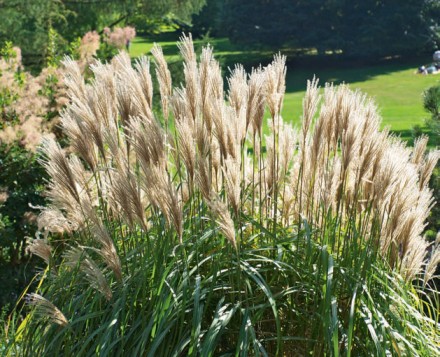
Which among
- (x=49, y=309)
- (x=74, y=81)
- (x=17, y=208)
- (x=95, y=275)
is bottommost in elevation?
(x=17, y=208)

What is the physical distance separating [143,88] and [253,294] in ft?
3.24

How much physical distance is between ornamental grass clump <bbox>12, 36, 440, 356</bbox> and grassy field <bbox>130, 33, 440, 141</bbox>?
16.0 metres

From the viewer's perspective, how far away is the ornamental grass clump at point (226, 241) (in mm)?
2887

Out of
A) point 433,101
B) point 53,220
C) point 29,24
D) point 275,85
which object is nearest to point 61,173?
point 53,220

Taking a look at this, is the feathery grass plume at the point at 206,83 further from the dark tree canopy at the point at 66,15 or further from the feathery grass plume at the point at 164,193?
the dark tree canopy at the point at 66,15

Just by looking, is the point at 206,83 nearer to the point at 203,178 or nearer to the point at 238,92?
the point at 238,92

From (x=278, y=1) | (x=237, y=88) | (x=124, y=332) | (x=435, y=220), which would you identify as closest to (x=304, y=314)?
(x=124, y=332)

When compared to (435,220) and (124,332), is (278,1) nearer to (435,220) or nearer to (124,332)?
(435,220)

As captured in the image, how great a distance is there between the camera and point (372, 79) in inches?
1171

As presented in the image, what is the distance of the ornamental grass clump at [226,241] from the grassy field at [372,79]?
52.4 ft

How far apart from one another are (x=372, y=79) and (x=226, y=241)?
27.4 m

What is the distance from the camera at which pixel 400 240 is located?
135 inches

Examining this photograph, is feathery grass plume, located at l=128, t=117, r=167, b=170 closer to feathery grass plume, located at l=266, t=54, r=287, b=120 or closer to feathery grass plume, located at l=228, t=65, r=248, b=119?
feathery grass plume, located at l=228, t=65, r=248, b=119

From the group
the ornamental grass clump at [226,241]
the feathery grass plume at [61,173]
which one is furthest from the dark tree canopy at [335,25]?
the feathery grass plume at [61,173]
